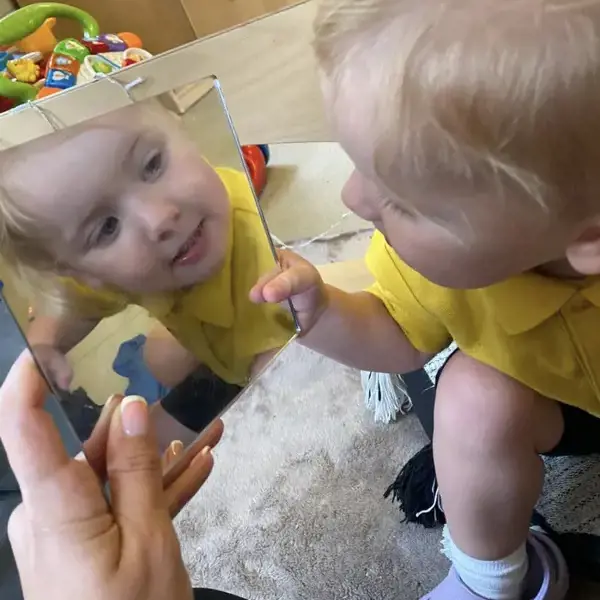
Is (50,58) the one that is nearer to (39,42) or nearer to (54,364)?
(39,42)

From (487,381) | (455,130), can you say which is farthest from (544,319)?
(455,130)

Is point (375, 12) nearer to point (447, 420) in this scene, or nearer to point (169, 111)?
point (169, 111)

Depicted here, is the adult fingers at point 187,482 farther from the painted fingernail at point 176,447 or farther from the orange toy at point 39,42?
the orange toy at point 39,42

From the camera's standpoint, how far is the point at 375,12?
496 millimetres

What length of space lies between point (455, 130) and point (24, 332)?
0.28m

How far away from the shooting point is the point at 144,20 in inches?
64.1

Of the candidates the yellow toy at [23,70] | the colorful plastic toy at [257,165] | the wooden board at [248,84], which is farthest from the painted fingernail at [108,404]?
the yellow toy at [23,70]

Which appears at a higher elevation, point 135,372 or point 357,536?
point 135,372

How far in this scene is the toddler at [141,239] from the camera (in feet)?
1.62

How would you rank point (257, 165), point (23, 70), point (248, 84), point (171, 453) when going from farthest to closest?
point (23, 70), point (257, 165), point (248, 84), point (171, 453)

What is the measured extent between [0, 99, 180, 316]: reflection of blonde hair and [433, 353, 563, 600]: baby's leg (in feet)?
0.94

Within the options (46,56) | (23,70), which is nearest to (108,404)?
(23,70)

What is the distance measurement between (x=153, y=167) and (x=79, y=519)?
0.23 metres

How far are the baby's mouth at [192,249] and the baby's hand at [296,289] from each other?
5 cm
